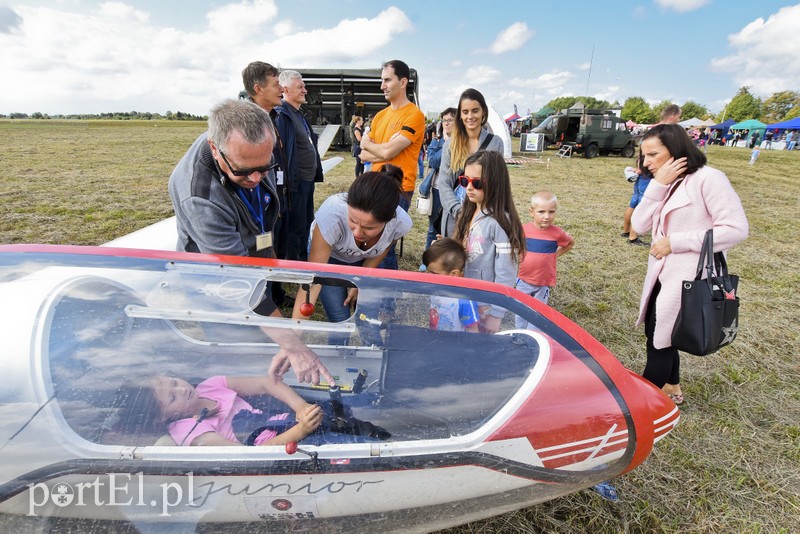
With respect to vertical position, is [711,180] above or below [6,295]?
above

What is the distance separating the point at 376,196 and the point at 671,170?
139 cm

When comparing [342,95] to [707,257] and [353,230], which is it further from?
[707,257]

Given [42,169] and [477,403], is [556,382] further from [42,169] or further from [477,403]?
[42,169]

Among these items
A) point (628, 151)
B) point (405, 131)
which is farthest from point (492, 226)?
point (628, 151)

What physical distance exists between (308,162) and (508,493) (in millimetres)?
2938

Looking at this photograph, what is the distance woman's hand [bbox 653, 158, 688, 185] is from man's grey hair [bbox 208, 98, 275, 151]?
1800 millimetres

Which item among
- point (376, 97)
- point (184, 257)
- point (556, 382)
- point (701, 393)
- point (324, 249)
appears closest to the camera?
point (556, 382)

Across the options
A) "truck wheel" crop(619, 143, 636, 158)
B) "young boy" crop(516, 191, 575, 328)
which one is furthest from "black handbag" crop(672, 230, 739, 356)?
"truck wheel" crop(619, 143, 636, 158)

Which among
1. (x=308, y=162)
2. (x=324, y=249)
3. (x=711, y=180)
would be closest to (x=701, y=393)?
(x=711, y=180)

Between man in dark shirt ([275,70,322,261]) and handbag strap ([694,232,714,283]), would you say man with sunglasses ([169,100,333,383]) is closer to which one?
man in dark shirt ([275,70,322,261])

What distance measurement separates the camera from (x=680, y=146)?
191 cm

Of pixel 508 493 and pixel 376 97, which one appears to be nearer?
pixel 508 493

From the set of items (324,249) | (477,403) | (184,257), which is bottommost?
(477,403)

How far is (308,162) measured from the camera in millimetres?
3467
